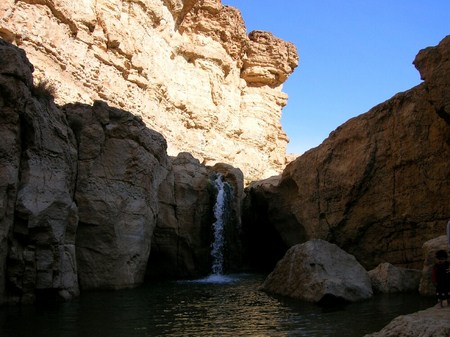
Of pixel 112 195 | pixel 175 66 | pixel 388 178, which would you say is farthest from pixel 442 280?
pixel 175 66

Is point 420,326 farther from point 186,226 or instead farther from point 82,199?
point 186,226

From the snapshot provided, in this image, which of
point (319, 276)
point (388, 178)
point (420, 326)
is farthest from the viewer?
point (388, 178)

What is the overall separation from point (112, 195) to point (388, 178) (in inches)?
362

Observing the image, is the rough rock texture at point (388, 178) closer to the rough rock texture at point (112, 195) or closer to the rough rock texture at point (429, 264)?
the rough rock texture at point (429, 264)

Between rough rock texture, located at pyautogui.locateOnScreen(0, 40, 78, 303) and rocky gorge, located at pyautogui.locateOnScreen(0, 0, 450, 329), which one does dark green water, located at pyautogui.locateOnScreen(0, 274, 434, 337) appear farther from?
rocky gorge, located at pyautogui.locateOnScreen(0, 0, 450, 329)

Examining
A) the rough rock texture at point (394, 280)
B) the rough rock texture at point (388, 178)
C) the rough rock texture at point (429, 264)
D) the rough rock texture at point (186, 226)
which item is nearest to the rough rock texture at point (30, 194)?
the rough rock texture at point (186, 226)

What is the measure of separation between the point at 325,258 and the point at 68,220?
23.3ft

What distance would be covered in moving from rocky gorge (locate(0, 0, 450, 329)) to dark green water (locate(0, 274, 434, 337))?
105cm

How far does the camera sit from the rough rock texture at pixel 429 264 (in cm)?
1140

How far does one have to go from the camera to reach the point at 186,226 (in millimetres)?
19547

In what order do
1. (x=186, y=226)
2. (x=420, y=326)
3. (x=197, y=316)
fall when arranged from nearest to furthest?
(x=420, y=326), (x=197, y=316), (x=186, y=226)

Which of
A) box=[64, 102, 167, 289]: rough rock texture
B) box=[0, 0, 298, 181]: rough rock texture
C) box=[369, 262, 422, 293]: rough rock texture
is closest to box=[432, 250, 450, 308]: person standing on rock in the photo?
box=[369, 262, 422, 293]: rough rock texture

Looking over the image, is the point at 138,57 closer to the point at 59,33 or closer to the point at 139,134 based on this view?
the point at 59,33

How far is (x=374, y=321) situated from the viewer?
889 centimetres
